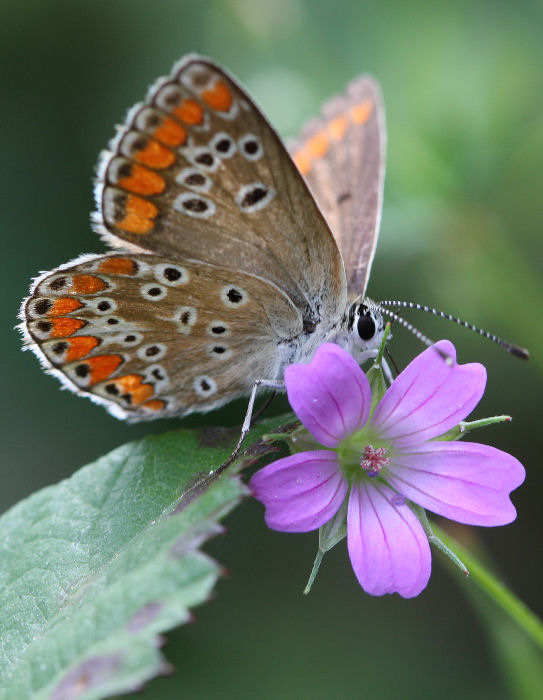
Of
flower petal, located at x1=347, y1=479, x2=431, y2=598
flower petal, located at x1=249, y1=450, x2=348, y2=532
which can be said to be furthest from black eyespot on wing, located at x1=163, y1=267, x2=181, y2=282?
flower petal, located at x1=347, y1=479, x2=431, y2=598

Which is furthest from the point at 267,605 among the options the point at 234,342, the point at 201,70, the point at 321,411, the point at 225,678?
the point at 201,70

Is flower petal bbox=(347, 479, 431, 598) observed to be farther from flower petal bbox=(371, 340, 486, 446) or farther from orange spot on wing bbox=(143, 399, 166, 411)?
orange spot on wing bbox=(143, 399, 166, 411)

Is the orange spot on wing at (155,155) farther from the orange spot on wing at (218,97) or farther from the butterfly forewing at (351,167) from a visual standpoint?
the butterfly forewing at (351,167)

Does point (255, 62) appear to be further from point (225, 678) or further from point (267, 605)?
point (225, 678)

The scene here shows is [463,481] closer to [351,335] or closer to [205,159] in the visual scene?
[351,335]

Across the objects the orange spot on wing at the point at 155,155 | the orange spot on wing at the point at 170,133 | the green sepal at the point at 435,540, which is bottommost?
the green sepal at the point at 435,540

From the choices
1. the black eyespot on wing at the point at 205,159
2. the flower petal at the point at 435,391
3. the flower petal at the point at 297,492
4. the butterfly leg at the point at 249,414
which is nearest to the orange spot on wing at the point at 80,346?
the butterfly leg at the point at 249,414
